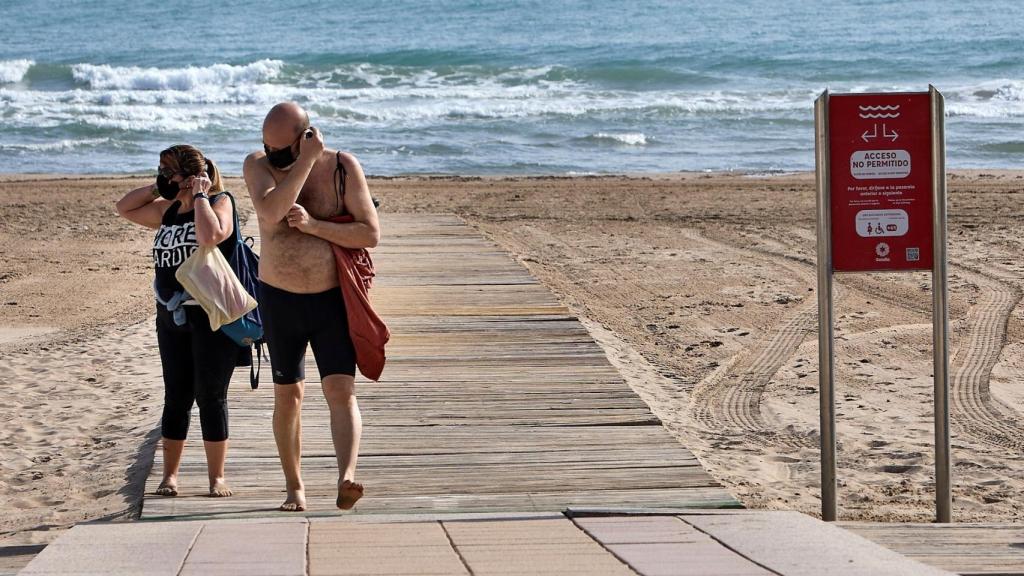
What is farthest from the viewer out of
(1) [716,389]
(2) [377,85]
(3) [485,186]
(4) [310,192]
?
(2) [377,85]

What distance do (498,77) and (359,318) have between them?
1387 inches

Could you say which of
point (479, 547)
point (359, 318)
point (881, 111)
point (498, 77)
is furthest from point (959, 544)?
point (498, 77)

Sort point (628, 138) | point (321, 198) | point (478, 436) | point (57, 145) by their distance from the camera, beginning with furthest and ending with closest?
point (628, 138)
point (57, 145)
point (478, 436)
point (321, 198)

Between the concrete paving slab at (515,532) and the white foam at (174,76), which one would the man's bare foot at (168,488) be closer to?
the concrete paving slab at (515,532)

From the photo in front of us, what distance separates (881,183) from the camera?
475cm

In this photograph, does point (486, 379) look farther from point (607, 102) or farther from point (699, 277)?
point (607, 102)

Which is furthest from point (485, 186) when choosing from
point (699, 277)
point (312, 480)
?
point (312, 480)

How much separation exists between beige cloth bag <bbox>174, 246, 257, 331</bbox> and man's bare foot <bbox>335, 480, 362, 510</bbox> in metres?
0.79

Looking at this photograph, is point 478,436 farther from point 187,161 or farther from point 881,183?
point 881,183

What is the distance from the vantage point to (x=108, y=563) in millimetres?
3449

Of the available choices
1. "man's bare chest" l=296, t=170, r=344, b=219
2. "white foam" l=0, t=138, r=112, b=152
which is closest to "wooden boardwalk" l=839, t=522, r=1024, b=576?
"man's bare chest" l=296, t=170, r=344, b=219

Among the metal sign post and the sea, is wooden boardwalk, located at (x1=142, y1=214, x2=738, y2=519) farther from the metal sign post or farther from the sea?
the sea

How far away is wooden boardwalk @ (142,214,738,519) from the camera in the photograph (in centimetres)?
467

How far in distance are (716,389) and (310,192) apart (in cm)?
397
